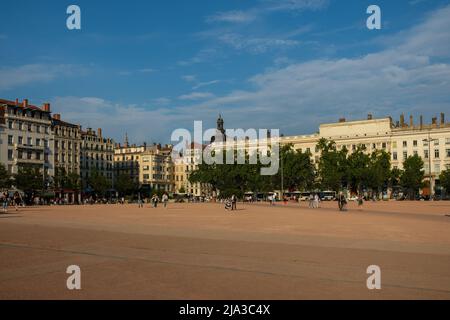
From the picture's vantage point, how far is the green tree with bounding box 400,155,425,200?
101375 millimetres

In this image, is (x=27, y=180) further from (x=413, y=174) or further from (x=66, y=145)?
(x=413, y=174)

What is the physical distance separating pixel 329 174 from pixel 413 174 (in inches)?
701

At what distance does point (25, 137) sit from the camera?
→ 101688 mm

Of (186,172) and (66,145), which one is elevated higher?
(66,145)

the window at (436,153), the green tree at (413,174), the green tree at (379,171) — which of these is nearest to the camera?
the green tree at (379,171)

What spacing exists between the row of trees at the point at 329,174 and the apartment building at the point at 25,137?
123 ft

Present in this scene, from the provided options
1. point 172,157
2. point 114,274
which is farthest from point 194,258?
point 172,157

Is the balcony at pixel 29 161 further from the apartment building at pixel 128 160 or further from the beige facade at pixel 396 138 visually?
the beige facade at pixel 396 138

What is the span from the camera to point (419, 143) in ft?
371

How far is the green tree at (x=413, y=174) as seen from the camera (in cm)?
10138

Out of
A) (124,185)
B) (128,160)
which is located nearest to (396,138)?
(124,185)

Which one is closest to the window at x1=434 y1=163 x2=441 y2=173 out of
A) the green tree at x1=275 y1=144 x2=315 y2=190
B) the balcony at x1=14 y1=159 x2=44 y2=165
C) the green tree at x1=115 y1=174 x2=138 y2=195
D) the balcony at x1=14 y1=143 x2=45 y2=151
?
the green tree at x1=275 y1=144 x2=315 y2=190

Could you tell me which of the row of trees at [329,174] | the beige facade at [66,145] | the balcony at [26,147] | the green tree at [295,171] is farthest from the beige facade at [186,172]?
the balcony at [26,147]
